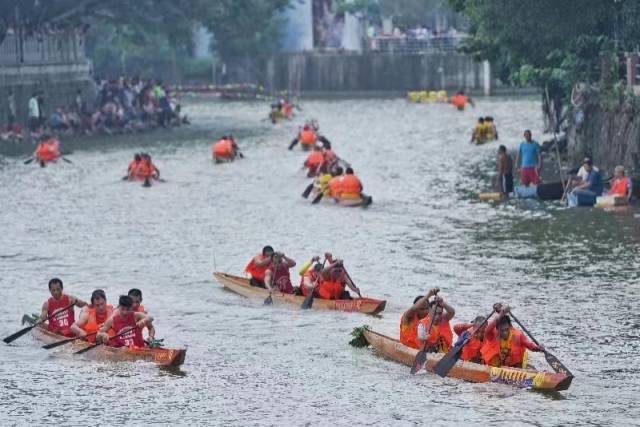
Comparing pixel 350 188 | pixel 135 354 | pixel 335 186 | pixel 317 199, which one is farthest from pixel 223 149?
pixel 135 354

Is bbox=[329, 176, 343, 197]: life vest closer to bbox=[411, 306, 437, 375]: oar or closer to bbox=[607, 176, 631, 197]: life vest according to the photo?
bbox=[607, 176, 631, 197]: life vest

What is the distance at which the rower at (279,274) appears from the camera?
34.2 meters

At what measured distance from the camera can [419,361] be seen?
2758 cm

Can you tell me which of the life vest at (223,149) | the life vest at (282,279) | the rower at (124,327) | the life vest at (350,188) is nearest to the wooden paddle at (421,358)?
the rower at (124,327)

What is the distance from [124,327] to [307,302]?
5.11m

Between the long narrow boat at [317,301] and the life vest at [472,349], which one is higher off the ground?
the life vest at [472,349]

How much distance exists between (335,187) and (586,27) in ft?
35.1

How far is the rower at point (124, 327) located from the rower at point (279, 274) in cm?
567

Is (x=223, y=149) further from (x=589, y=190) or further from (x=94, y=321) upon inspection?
(x=94, y=321)

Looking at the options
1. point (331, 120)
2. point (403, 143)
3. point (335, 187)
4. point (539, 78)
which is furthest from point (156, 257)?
point (331, 120)

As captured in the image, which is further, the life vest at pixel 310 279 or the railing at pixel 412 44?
the railing at pixel 412 44

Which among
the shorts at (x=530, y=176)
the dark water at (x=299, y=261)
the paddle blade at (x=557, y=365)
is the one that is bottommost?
the dark water at (x=299, y=261)

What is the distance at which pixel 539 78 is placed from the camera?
57344 millimetres

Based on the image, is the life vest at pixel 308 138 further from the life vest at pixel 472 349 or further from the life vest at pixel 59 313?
the life vest at pixel 472 349
